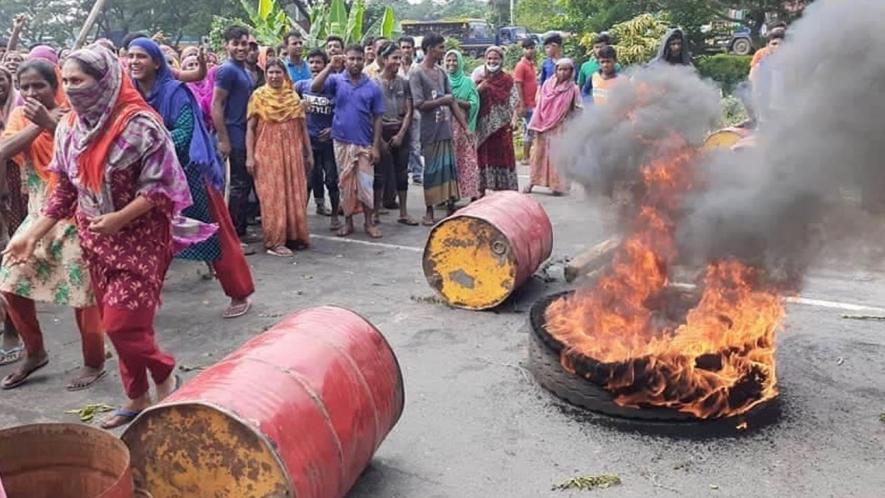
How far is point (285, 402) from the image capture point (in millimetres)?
2895

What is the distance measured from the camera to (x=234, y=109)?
7598 millimetres

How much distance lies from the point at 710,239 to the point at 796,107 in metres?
0.77

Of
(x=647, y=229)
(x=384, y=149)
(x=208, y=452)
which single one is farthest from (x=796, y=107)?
(x=384, y=149)

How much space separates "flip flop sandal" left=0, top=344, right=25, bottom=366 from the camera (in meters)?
5.18

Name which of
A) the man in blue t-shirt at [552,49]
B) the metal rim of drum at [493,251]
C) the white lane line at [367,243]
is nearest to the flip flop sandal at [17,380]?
the metal rim of drum at [493,251]

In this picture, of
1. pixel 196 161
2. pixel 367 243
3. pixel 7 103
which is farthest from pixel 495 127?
pixel 7 103

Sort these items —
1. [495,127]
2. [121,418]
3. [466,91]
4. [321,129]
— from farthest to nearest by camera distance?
[495,127]
[466,91]
[321,129]
[121,418]

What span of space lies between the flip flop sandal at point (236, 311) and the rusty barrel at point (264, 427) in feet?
9.35

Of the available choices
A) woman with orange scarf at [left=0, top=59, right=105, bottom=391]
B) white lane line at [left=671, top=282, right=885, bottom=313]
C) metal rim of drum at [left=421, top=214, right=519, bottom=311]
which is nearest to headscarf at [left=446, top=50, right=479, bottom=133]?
metal rim of drum at [left=421, top=214, right=519, bottom=311]

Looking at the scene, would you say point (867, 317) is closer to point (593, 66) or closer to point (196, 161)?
point (196, 161)

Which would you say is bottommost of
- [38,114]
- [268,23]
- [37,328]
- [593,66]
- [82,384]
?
[82,384]

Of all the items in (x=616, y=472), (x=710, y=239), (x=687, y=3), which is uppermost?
(x=687, y=3)

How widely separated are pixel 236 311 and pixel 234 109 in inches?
94.7

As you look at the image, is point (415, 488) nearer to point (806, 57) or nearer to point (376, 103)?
point (806, 57)
